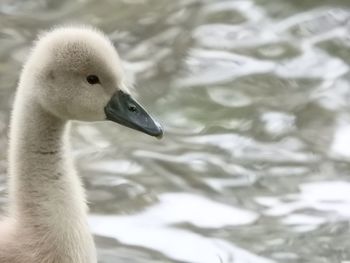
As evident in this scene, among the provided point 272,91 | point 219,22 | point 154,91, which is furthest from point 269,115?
point 219,22

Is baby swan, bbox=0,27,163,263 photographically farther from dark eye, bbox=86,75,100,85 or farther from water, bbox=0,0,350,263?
water, bbox=0,0,350,263

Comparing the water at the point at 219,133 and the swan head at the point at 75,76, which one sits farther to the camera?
the water at the point at 219,133

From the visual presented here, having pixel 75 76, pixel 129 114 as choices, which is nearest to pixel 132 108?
pixel 129 114

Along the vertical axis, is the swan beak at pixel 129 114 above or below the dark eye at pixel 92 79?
below

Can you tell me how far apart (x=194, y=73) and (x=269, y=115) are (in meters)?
0.36

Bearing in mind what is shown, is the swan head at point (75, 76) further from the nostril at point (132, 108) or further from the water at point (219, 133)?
the water at point (219, 133)

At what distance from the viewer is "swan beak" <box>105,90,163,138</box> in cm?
237

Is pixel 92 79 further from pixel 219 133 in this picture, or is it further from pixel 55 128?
pixel 219 133

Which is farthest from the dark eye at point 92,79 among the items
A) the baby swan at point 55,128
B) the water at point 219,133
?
the water at point 219,133

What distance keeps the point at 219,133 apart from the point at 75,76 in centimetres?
114

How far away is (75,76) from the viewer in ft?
7.66

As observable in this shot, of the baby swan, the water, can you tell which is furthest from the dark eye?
the water

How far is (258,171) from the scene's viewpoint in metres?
3.23

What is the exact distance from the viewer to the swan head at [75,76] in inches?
91.4
